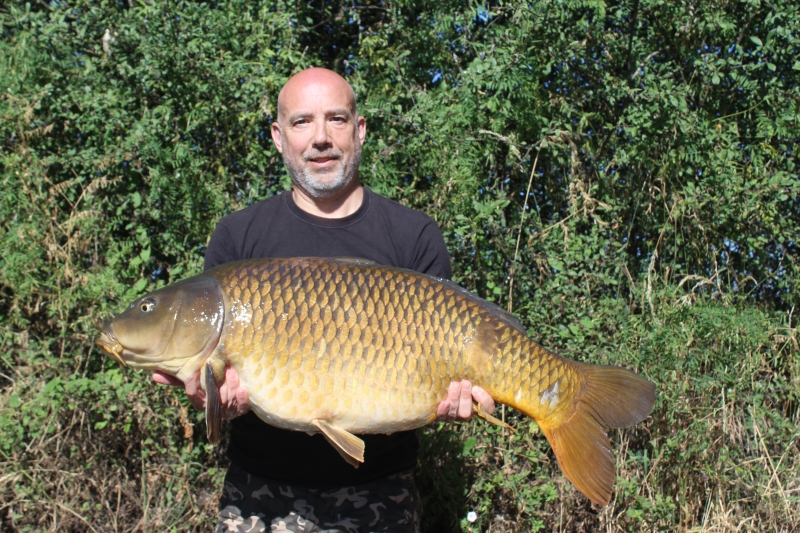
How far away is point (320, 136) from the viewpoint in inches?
71.7

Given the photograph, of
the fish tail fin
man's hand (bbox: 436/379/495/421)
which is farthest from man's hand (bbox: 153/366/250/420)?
the fish tail fin

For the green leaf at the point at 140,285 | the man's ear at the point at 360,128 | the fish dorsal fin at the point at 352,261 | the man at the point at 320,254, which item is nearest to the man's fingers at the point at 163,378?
the man at the point at 320,254

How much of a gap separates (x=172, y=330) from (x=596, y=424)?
0.98 metres

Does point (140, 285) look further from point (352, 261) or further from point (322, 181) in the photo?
point (352, 261)

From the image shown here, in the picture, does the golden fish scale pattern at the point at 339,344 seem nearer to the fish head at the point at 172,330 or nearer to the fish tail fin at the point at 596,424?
the fish head at the point at 172,330

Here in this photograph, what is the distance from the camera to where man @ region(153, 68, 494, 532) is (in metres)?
1.74

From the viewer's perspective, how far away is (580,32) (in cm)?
296

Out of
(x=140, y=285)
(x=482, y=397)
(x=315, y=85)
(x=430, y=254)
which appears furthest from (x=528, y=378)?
(x=140, y=285)

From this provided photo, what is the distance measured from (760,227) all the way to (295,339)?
211 centimetres

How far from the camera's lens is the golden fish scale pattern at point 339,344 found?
154 cm

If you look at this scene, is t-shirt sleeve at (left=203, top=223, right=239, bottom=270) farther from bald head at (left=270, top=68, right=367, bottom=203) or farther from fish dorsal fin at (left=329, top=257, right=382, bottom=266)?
fish dorsal fin at (left=329, top=257, right=382, bottom=266)

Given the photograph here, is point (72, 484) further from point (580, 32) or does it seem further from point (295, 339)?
point (580, 32)

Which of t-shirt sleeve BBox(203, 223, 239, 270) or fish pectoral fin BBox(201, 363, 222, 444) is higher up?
t-shirt sleeve BBox(203, 223, 239, 270)

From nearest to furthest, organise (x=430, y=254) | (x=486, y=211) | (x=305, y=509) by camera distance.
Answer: (x=305, y=509) < (x=430, y=254) < (x=486, y=211)
